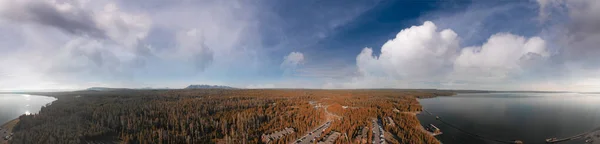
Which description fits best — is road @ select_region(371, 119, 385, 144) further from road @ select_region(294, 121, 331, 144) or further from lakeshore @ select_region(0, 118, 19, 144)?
lakeshore @ select_region(0, 118, 19, 144)

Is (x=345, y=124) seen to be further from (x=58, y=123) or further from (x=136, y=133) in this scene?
(x=58, y=123)

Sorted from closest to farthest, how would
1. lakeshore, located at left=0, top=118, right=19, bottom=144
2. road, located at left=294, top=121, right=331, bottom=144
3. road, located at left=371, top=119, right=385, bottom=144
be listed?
lakeshore, located at left=0, top=118, right=19, bottom=144 → road, located at left=371, top=119, right=385, bottom=144 → road, located at left=294, top=121, right=331, bottom=144

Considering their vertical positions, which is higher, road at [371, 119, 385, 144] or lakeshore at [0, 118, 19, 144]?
lakeshore at [0, 118, 19, 144]

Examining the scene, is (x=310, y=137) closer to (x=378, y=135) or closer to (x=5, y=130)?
(x=378, y=135)

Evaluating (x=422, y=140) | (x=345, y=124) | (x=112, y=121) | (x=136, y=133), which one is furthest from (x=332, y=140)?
(x=112, y=121)

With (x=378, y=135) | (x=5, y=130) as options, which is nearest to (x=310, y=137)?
(x=378, y=135)

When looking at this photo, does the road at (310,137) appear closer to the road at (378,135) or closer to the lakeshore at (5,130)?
the road at (378,135)

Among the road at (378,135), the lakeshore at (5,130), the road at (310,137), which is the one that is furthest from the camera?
the road at (310,137)

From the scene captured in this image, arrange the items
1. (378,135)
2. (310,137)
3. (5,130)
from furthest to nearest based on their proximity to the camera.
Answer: (378,135), (310,137), (5,130)

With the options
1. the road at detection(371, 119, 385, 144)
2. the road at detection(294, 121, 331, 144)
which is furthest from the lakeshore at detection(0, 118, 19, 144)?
the road at detection(371, 119, 385, 144)

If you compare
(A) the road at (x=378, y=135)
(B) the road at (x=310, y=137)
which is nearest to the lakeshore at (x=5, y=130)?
(B) the road at (x=310, y=137)

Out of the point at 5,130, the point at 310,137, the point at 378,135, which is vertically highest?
the point at 5,130
